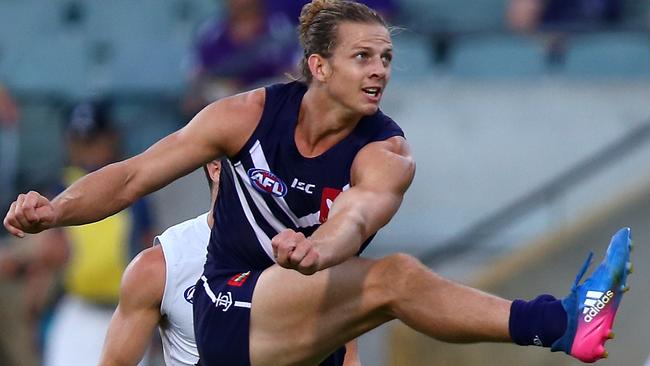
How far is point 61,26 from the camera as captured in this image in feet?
37.3

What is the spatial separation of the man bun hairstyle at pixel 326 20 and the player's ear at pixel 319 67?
0.8 inches

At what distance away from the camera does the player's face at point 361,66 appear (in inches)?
233

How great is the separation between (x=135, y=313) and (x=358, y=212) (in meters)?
1.41

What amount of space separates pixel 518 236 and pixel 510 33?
1.36 metres

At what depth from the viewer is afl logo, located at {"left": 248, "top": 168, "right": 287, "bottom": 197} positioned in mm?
6012

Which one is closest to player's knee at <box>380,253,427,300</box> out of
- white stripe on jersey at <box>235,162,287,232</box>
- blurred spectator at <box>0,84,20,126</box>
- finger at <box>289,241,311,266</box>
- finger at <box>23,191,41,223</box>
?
white stripe on jersey at <box>235,162,287,232</box>

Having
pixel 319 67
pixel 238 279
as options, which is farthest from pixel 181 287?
pixel 319 67

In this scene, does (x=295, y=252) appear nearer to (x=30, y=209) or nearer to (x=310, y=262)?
(x=310, y=262)

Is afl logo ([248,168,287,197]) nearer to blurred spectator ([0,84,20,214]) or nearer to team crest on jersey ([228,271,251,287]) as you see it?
team crest on jersey ([228,271,251,287])

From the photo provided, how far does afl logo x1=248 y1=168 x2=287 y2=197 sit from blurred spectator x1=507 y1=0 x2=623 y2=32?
462 centimetres

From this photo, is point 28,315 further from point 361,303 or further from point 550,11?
point 361,303

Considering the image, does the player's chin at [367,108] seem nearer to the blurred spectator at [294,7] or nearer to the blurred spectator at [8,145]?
the blurred spectator at [294,7]

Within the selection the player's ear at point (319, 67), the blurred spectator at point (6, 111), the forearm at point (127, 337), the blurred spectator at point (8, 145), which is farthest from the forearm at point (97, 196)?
the blurred spectator at point (6, 111)

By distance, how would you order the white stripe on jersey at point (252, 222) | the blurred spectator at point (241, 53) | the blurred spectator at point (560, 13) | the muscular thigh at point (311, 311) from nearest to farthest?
the muscular thigh at point (311, 311), the white stripe on jersey at point (252, 222), the blurred spectator at point (241, 53), the blurred spectator at point (560, 13)
